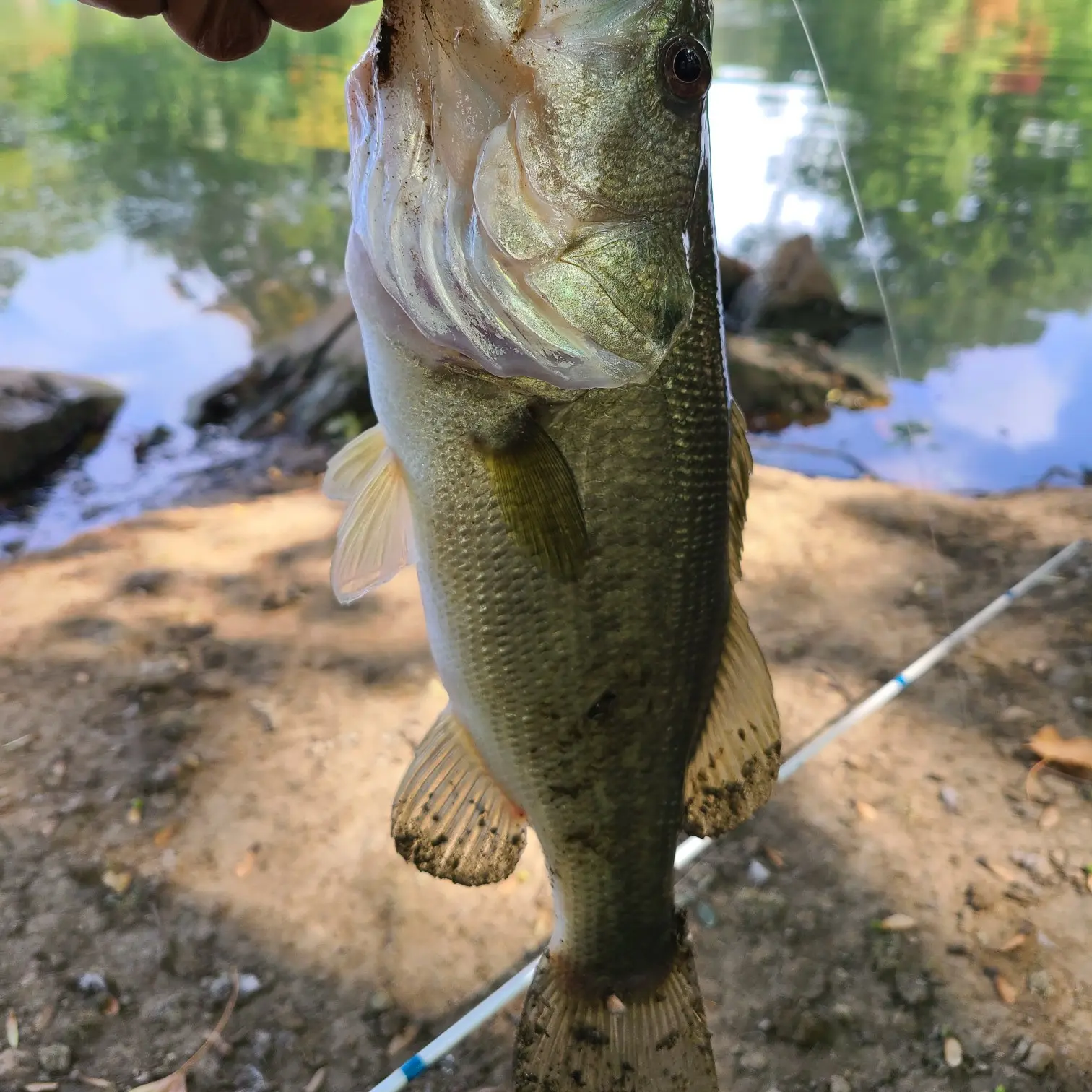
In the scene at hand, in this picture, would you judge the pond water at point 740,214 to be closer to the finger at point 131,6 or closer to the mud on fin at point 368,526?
the finger at point 131,6

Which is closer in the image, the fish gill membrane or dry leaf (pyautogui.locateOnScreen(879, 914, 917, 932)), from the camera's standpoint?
the fish gill membrane

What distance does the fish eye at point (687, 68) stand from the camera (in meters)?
0.97

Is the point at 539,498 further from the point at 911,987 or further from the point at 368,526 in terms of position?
the point at 911,987

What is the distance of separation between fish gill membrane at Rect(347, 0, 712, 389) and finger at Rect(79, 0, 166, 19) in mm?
627

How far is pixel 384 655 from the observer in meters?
3.42

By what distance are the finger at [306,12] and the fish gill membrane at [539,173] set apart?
0.50 m

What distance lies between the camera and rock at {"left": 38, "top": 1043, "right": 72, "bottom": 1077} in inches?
78.4

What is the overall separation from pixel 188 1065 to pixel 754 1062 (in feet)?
4.55

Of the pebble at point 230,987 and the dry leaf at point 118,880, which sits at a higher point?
the dry leaf at point 118,880

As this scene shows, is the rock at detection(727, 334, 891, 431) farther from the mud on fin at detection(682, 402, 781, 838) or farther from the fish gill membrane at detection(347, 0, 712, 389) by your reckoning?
the fish gill membrane at detection(347, 0, 712, 389)

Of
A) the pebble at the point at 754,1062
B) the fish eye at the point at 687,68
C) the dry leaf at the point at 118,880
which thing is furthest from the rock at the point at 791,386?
the fish eye at the point at 687,68

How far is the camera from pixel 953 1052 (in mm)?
2115

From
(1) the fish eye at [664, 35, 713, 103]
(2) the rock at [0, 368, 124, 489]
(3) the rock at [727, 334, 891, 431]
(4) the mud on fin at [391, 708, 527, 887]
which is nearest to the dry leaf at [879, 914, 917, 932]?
(4) the mud on fin at [391, 708, 527, 887]

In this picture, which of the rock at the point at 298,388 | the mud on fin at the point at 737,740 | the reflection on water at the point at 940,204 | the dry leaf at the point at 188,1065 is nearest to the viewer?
the mud on fin at the point at 737,740
